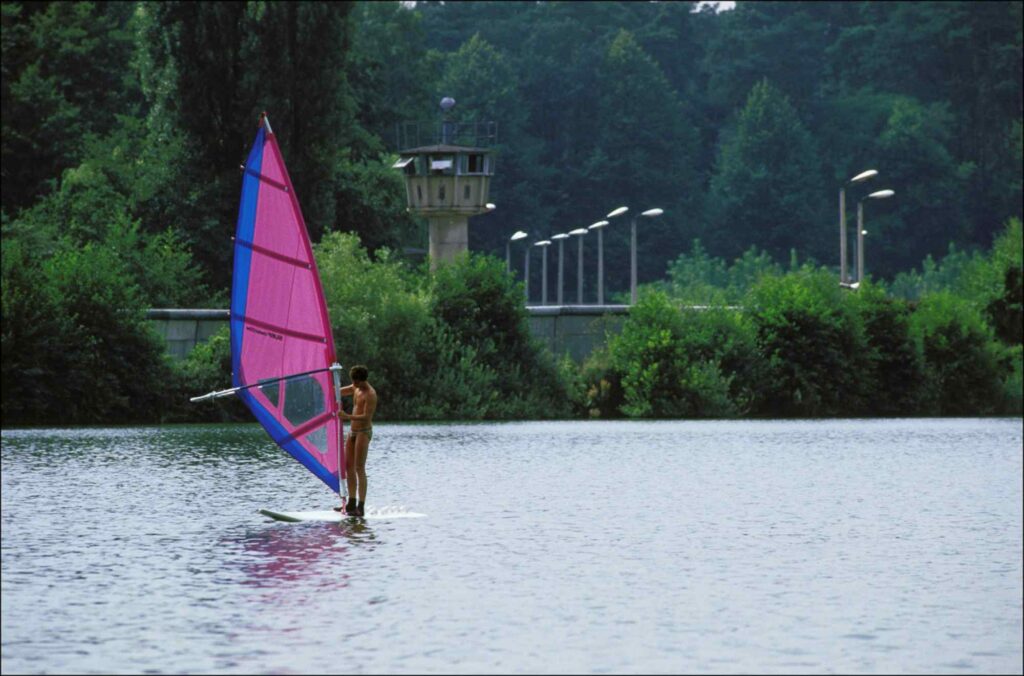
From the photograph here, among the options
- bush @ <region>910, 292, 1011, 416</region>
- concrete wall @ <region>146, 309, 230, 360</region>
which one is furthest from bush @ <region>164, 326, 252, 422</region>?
bush @ <region>910, 292, 1011, 416</region>

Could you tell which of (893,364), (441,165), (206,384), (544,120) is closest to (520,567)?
(206,384)

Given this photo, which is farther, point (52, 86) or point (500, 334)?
point (52, 86)

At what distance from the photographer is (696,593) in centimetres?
1540

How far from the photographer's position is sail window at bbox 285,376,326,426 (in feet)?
71.7

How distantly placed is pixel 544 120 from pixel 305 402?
3985 inches

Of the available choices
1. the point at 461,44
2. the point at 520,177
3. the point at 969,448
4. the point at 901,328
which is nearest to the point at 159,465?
the point at 969,448

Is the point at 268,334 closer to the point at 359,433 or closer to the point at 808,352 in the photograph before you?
the point at 359,433

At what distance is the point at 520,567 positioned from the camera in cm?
1719

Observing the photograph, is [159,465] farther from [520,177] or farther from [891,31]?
[891,31]

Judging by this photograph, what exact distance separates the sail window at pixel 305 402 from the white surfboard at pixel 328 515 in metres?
0.95

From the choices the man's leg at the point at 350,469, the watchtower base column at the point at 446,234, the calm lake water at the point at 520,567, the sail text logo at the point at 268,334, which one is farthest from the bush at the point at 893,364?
the man's leg at the point at 350,469

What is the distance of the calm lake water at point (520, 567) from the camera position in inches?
489

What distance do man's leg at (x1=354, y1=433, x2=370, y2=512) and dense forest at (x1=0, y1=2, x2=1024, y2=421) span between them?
27.1 m

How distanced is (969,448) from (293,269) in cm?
1723
